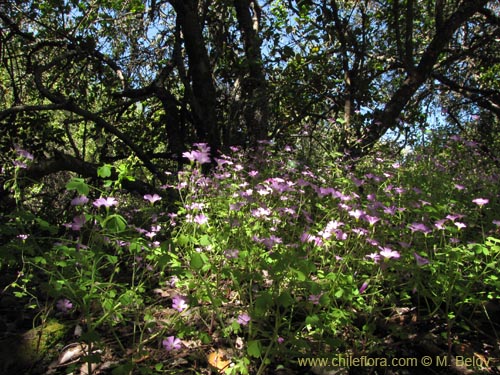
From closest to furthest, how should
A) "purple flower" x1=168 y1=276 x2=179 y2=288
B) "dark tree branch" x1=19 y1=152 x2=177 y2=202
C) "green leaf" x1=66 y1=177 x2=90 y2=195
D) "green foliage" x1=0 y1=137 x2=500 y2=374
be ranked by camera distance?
"green leaf" x1=66 y1=177 x2=90 y2=195 → "green foliage" x1=0 y1=137 x2=500 y2=374 → "purple flower" x1=168 y1=276 x2=179 y2=288 → "dark tree branch" x1=19 y1=152 x2=177 y2=202

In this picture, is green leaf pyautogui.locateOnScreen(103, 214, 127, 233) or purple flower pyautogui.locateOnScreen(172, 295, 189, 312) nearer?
green leaf pyautogui.locateOnScreen(103, 214, 127, 233)

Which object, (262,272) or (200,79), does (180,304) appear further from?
(200,79)

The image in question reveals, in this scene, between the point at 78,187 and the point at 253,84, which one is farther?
the point at 253,84

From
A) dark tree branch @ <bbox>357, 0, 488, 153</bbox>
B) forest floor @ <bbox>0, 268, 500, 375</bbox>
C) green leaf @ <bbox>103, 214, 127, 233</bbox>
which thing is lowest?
forest floor @ <bbox>0, 268, 500, 375</bbox>

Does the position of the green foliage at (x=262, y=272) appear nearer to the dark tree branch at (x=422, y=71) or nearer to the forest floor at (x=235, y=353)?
the forest floor at (x=235, y=353)

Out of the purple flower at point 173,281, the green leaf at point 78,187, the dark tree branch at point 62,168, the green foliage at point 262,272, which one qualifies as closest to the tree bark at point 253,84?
the dark tree branch at point 62,168

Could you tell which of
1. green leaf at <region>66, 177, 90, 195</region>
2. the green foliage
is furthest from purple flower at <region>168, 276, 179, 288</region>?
green leaf at <region>66, 177, 90, 195</region>

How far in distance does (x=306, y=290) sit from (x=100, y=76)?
4.54 m

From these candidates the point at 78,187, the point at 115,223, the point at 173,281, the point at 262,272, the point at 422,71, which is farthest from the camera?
the point at 422,71

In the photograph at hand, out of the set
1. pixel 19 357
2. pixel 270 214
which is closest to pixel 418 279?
pixel 270 214

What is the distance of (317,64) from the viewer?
5.21 m

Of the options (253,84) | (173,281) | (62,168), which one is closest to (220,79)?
(253,84)

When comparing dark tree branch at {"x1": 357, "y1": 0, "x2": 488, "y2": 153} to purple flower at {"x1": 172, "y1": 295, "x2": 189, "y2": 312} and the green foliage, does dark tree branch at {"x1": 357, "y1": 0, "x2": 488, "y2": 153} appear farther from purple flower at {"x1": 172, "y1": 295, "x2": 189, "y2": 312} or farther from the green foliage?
purple flower at {"x1": 172, "y1": 295, "x2": 189, "y2": 312}

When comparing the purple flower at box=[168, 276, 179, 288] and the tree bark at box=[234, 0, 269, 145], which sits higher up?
the tree bark at box=[234, 0, 269, 145]
